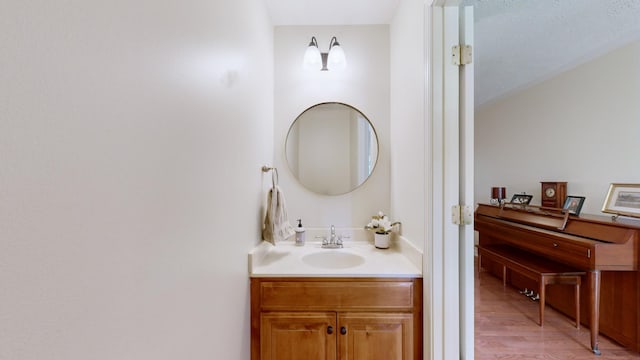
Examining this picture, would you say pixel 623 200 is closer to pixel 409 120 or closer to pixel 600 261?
pixel 600 261

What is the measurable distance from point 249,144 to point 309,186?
741 millimetres

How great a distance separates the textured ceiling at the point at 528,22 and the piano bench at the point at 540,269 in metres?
1.99

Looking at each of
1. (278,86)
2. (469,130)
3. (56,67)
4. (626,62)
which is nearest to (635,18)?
(626,62)

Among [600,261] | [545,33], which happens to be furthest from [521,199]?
[545,33]

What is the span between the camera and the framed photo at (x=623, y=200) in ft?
6.49

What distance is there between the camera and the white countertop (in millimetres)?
1356

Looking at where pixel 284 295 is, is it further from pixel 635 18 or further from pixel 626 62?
pixel 626 62

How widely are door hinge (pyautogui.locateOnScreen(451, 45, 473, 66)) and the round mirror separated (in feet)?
2.74

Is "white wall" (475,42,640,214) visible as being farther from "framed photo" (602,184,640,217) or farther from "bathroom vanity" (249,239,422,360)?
"bathroom vanity" (249,239,422,360)

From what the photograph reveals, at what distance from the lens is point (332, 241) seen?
73.4 inches

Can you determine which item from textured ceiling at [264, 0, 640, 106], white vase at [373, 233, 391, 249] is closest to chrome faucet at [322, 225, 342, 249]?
white vase at [373, 233, 391, 249]

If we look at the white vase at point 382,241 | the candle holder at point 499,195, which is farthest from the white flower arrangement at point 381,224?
the candle holder at point 499,195

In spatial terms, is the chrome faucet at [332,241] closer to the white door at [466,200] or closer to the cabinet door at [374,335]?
the cabinet door at [374,335]

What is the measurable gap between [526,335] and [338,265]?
177cm
